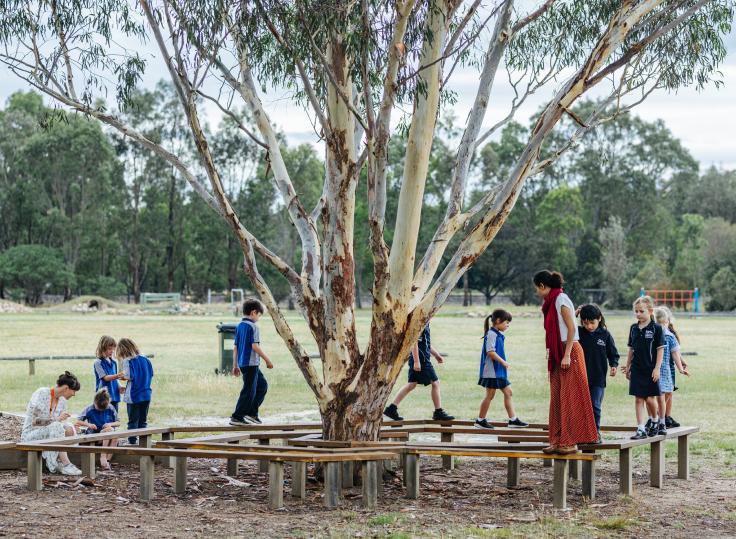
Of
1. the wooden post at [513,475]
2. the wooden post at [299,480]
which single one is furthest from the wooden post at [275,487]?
the wooden post at [513,475]

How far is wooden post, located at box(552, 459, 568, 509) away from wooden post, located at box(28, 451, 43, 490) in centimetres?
450

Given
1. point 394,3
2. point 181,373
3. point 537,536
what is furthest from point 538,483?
point 181,373

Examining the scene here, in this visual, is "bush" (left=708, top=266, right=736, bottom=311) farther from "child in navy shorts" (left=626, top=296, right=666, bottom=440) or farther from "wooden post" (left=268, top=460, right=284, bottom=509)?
"wooden post" (left=268, top=460, right=284, bottom=509)

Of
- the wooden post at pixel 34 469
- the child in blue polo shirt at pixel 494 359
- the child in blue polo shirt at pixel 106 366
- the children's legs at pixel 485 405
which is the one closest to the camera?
the wooden post at pixel 34 469

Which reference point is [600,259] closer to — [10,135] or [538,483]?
[10,135]

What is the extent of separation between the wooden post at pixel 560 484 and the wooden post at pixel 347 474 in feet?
6.34

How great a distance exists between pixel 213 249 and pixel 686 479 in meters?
71.9

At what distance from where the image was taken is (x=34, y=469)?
9.99 m

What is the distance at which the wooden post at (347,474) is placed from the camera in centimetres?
1019

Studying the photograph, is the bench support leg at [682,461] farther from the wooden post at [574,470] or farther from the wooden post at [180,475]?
the wooden post at [180,475]

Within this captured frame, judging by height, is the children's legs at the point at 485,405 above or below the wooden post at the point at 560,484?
above

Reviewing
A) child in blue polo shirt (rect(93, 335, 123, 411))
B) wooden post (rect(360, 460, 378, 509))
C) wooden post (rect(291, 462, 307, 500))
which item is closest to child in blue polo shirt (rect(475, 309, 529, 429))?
wooden post (rect(360, 460, 378, 509))

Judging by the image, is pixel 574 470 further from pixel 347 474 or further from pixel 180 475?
pixel 180 475

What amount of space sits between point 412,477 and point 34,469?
3.35 metres
